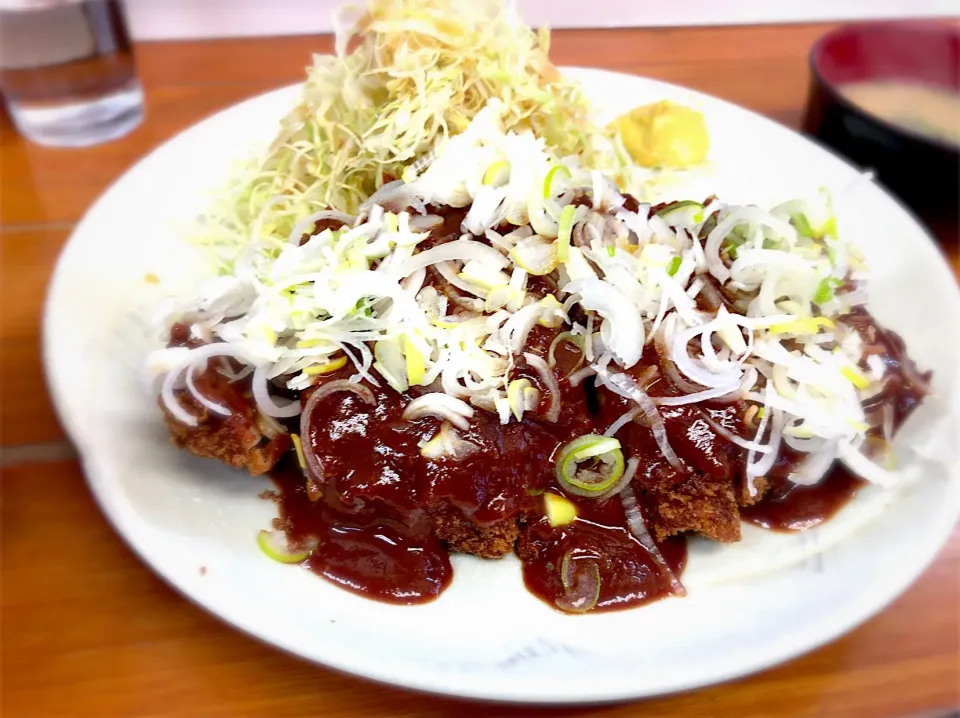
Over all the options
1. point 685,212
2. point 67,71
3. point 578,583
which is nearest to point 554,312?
point 685,212

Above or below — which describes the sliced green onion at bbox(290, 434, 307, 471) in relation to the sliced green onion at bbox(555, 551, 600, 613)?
above

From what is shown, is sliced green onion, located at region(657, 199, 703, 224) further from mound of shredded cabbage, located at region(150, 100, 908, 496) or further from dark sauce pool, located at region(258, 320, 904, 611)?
dark sauce pool, located at region(258, 320, 904, 611)

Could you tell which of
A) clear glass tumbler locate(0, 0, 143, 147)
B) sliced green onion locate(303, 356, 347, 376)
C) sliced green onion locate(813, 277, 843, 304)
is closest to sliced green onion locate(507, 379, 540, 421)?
sliced green onion locate(303, 356, 347, 376)

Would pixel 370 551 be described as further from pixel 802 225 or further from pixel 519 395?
pixel 802 225

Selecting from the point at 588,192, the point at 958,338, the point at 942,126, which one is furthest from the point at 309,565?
the point at 942,126

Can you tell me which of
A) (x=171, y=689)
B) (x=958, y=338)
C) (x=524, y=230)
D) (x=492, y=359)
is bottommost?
(x=171, y=689)

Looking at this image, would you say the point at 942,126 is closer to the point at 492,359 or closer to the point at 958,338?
the point at 958,338
